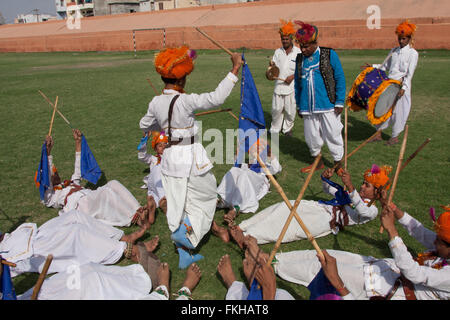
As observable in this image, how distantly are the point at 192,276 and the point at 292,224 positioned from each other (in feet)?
4.11

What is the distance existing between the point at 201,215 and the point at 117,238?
1.00m

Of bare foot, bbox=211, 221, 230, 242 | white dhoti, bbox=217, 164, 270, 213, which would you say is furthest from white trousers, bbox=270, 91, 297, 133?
bare foot, bbox=211, 221, 230, 242

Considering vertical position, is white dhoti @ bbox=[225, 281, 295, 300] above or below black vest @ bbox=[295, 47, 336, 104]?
below

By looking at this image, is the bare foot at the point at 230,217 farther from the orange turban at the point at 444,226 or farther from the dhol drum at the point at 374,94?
the dhol drum at the point at 374,94

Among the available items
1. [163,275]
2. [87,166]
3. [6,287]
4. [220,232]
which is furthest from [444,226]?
[87,166]

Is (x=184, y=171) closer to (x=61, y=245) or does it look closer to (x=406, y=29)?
(x=61, y=245)

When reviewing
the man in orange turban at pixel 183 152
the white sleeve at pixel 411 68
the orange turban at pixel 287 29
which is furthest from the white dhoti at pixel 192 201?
the white sleeve at pixel 411 68

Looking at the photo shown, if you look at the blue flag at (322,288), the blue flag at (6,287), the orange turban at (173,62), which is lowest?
the blue flag at (322,288)

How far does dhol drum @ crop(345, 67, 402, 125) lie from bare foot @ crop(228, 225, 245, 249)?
321cm

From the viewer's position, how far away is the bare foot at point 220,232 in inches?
160

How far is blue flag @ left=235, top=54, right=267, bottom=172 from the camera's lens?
435 centimetres

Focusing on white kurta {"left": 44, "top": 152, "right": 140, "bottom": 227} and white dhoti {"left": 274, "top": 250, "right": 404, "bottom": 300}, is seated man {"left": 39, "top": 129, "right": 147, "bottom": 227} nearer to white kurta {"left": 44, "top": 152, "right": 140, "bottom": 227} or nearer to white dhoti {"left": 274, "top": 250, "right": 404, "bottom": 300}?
white kurta {"left": 44, "top": 152, "right": 140, "bottom": 227}

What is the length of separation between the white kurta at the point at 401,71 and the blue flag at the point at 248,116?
3.44m
